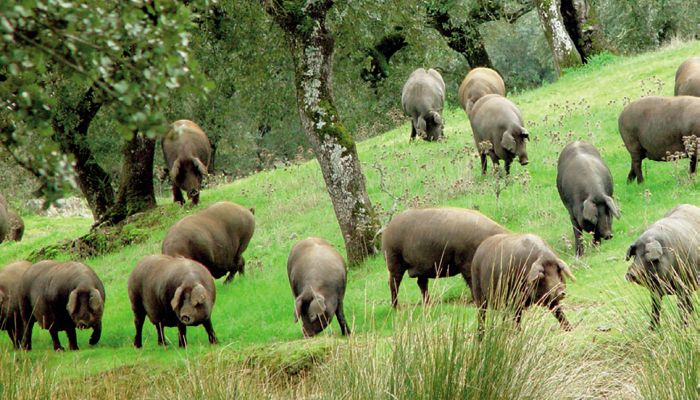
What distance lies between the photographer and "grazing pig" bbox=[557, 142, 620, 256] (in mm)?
10430

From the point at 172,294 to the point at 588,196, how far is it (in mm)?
5927

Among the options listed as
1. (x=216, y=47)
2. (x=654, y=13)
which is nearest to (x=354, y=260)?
(x=216, y=47)

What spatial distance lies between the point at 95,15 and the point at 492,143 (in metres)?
10.5

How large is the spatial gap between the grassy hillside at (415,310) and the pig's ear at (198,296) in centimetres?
61

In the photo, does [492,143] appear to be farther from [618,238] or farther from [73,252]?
[73,252]

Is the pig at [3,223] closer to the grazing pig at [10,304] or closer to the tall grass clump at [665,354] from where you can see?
the grazing pig at [10,304]

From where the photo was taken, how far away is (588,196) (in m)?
10.5

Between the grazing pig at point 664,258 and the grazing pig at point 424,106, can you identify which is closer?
the grazing pig at point 664,258

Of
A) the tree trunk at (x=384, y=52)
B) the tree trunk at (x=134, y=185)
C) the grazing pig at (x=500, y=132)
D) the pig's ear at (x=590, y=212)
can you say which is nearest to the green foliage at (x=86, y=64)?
the pig's ear at (x=590, y=212)

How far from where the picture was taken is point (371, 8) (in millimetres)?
14297

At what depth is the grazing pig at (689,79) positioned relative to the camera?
14.2m

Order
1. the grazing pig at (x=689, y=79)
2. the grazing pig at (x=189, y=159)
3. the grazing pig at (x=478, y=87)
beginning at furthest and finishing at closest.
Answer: the grazing pig at (x=478, y=87) → the grazing pig at (x=189, y=159) → the grazing pig at (x=689, y=79)

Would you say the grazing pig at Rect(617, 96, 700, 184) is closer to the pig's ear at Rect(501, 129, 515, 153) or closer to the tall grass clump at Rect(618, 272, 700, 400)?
the pig's ear at Rect(501, 129, 515, 153)

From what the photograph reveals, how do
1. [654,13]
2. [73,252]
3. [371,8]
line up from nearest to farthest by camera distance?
[371,8] → [73,252] → [654,13]
